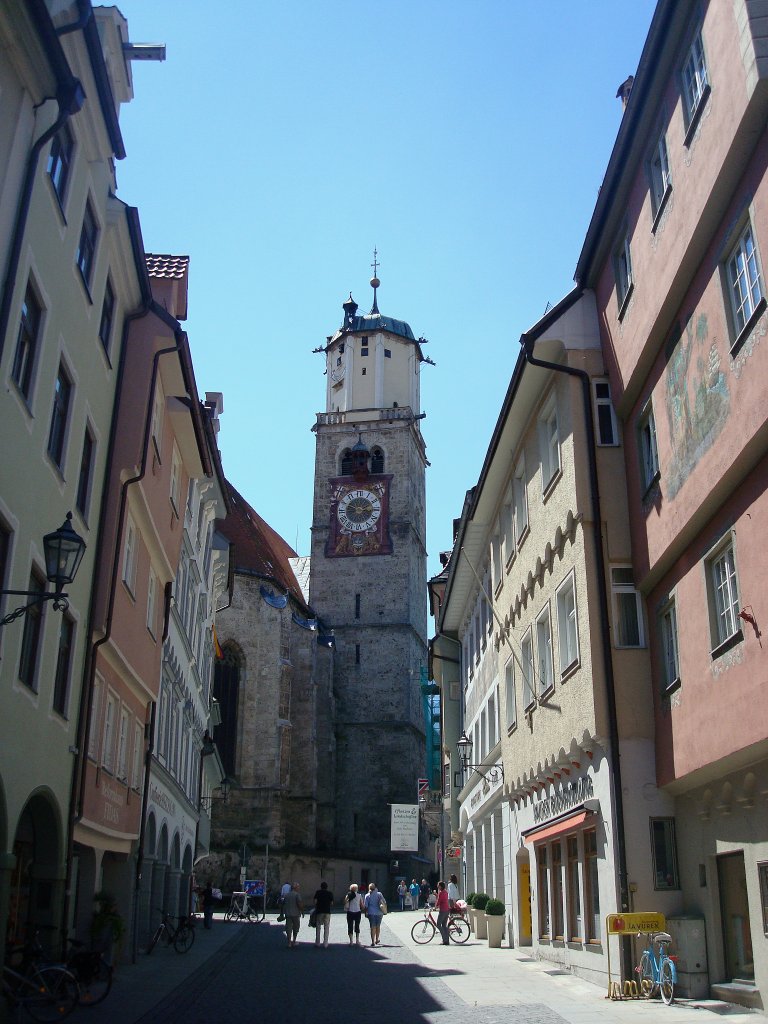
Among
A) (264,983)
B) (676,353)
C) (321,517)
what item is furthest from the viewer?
A: (321,517)

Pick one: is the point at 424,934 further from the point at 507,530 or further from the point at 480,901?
the point at 507,530

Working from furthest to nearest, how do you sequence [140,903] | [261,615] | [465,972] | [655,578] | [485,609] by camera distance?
[261,615]
[485,609]
[140,903]
[465,972]
[655,578]

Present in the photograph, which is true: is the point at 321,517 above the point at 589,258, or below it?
above

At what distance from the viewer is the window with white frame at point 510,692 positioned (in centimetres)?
1894

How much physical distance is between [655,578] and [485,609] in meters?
11.2

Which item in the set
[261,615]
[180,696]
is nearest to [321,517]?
[261,615]

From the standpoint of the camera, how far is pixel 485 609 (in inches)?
917

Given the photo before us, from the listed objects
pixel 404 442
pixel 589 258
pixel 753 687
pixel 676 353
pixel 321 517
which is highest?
pixel 404 442

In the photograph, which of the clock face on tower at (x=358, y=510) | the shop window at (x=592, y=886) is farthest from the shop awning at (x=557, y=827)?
the clock face on tower at (x=358, y=510)

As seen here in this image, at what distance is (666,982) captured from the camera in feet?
34.7

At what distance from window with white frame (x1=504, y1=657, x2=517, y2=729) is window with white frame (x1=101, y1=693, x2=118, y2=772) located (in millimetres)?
6831

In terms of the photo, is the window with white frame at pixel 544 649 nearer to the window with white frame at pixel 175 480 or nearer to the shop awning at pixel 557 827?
the shop awning at pixel 557 827

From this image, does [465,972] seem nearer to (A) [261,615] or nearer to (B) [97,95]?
(B) [97,95]

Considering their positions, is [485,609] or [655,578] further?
[485,609]
